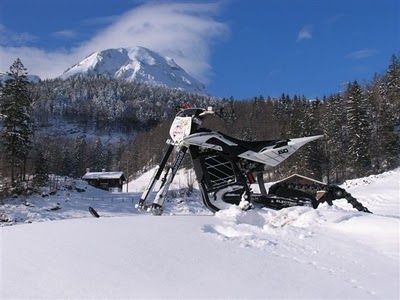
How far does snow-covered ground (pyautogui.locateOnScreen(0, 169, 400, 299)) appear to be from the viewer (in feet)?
10.5

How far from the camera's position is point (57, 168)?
94.8 meters

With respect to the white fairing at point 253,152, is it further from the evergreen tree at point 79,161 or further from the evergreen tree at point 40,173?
the evergreen tree at point 79,161

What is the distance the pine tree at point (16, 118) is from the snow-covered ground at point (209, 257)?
43446 millimetres

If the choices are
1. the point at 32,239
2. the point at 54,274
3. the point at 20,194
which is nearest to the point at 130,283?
the point at 54,274

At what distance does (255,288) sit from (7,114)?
46706 mm

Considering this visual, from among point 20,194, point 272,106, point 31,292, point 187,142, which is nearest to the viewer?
point 31,292

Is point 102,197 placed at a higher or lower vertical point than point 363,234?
A: lower

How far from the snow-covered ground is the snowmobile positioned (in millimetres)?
1260

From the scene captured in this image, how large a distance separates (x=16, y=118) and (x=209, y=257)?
45.9 m

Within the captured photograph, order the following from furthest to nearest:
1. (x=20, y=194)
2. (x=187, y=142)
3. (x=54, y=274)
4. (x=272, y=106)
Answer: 1. (x=272, y=106)
2. (x=20, y=194)
3. (x=187, y=142)
4. (x=54, y=274)

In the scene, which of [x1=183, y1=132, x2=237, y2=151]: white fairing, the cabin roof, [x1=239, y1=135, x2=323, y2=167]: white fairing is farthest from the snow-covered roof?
[x1=239, y1=135, x2=323, y2=167]: white fairing

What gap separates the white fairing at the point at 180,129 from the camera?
7.39 m

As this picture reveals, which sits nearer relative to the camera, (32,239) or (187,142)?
(32,239)

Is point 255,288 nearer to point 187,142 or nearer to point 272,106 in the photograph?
point 187,142
